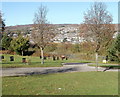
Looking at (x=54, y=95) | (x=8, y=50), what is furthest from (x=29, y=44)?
(x=54, y=95)

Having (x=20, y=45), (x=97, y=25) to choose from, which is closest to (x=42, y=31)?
(x=97, y=25)

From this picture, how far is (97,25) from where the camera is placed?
62.4 feet

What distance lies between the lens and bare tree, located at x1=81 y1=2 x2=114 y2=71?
19.0 metres

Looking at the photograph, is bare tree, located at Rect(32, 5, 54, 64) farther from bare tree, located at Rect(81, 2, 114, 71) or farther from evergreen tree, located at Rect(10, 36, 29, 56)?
evergreen tree, located at Rect(10, 36, 29, 56)

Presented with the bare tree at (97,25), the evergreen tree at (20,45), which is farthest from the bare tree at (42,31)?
the evergreen tree at (20,45)

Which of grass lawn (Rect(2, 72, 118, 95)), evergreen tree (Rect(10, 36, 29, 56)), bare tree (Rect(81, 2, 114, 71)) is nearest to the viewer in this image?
grass lawn (Rect(2, 72, 118, 95))

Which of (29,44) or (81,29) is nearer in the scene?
(81,29)

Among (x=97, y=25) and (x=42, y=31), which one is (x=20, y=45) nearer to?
(x=42, y=31)

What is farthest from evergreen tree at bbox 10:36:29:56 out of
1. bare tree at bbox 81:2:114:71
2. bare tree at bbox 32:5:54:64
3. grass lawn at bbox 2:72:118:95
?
grass lawn at bbox 2:72:118:95

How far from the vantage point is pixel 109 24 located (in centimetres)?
1930

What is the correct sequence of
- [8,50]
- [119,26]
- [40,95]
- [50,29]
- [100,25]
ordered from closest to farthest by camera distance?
[40,95]
[100,25]
[119,26]
[50,29]
[8,50]

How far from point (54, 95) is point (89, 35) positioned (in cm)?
1151

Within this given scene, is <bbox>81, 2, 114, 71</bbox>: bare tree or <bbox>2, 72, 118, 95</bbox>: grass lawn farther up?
<bbox>81, 2, 114, 71</bbox>: bare tree

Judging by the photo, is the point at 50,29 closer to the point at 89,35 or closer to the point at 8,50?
the point at 89,35
